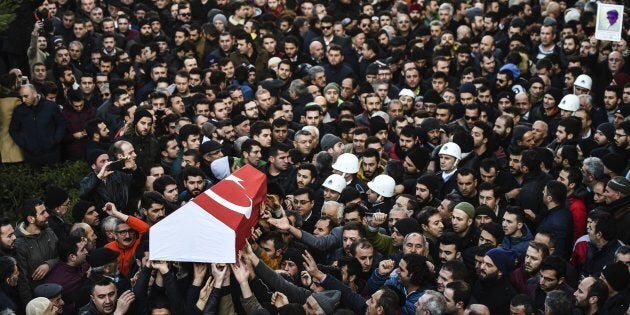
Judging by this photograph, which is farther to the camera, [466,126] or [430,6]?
[430,6]

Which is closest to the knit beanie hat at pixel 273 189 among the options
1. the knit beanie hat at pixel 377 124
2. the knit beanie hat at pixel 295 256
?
the knit beanie hat at pixel 295 256

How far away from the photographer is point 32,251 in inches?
425

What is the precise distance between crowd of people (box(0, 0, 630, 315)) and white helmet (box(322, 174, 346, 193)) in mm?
32

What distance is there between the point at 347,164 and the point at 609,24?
489cm

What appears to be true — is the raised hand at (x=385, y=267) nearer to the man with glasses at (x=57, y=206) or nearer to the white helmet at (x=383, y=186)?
the white helmet at (x=383, y=186)

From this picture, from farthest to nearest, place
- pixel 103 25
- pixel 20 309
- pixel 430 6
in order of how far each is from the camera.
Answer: pixel 430 6 < pixel 103 25 < pixel 20 309

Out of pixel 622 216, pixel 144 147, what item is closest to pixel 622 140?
pixel 622 216

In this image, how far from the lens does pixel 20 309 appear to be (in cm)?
1002

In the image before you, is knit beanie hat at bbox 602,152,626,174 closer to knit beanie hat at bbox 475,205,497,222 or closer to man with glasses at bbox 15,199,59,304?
knit beanie hat at bbox 475,205,497,222

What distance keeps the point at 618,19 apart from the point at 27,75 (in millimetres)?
9065

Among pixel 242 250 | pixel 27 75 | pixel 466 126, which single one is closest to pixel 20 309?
pixel 242 250

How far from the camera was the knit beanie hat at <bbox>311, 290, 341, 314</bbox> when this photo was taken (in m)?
9.13

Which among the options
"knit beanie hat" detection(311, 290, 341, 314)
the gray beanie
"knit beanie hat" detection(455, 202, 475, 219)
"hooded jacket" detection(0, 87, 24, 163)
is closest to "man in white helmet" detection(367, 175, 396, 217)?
"knit beanie hat" detection(455, 202, 475, 219)

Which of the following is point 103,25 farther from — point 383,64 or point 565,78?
point 565,78
